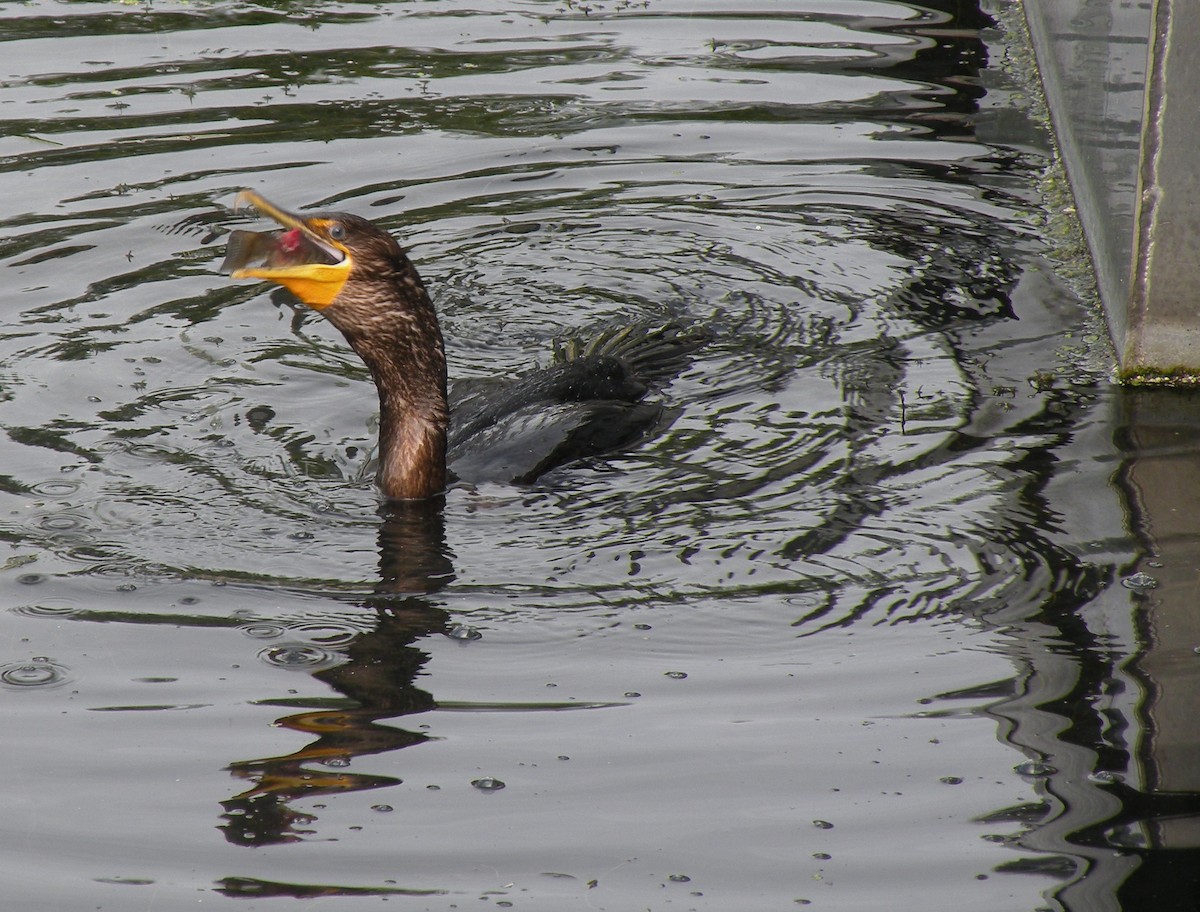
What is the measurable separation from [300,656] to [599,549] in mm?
1122

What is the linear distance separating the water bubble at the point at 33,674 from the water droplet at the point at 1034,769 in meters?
2.63

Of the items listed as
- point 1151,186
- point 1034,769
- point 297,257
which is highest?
point 1151,186

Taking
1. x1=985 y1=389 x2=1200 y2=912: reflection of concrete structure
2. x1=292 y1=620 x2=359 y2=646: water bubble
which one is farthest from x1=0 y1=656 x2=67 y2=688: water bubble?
x1=985 y1=389 x2=1200 y2=912: reflection of concrete structure

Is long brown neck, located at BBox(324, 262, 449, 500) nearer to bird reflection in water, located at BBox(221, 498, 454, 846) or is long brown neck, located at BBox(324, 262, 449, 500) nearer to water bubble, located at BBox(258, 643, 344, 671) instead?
bird reflection in water, located at BBox(221, 498, 454, 846)

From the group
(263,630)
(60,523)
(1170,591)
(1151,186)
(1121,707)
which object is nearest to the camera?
(1121,707)

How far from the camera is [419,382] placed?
5633mm

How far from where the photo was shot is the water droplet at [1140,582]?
4.97 metres

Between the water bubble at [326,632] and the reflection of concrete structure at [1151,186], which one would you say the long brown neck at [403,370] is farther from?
the reflection of concrete structure at [1151,186]

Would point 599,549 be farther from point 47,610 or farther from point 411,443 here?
point 47,610

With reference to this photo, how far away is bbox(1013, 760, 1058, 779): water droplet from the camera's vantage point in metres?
4.00

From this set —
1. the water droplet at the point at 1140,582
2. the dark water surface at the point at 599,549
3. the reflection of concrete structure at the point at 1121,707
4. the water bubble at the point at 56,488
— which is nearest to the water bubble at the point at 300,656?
the dark water surface at the point at 599,549

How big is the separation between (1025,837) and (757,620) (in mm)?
1203

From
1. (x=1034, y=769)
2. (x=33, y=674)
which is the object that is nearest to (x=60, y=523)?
(x=33, y=674)

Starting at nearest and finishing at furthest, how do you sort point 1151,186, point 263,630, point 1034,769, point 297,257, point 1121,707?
1. point 1034,769
2. point 1121,707
3. point 263,630
4. point 297,257
5. point 1151,186
